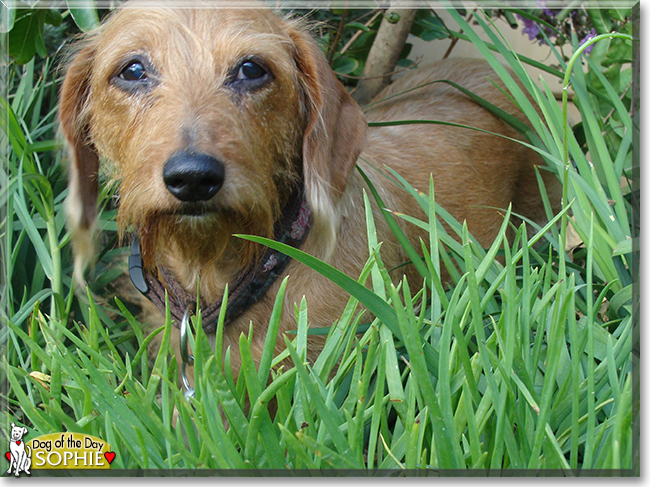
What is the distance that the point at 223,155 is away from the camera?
4.36 feet

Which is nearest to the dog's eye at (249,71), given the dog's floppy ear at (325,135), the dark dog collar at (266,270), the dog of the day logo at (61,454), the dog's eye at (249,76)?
the dog's eye at (249,76)

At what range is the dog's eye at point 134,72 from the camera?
1.55 metres

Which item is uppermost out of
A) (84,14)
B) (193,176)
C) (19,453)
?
(84,14)

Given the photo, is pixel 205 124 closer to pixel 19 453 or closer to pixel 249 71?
pixel 249 71

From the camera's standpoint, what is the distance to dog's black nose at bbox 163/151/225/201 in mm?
1255

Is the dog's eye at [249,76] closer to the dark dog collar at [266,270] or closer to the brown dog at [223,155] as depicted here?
the brown dog at [223,155]

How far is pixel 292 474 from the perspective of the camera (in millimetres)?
1076

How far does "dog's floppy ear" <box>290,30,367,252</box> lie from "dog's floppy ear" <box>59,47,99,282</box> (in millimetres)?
715

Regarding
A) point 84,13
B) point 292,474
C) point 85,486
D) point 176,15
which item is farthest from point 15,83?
point 292,474

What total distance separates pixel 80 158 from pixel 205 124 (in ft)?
2.34

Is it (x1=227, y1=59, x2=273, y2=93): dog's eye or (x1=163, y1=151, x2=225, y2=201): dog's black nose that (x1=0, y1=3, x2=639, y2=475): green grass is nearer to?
(x1=163, y1=151, x2=225, y2=201): dog's black nose

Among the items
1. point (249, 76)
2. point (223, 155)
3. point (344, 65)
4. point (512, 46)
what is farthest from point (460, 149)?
point (512, 46)

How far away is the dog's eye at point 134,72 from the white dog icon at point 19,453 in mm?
968

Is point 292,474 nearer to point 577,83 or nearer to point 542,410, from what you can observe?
point 542,410
